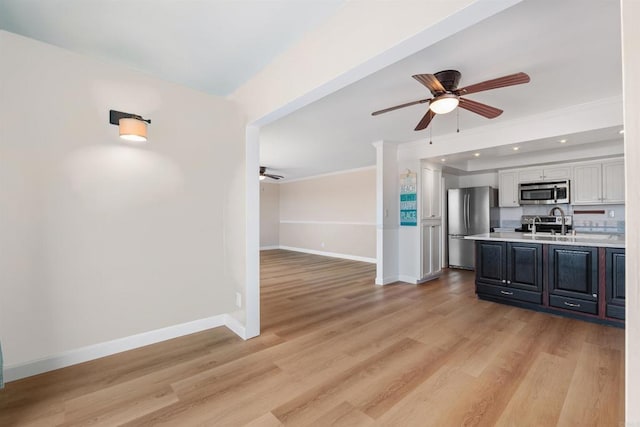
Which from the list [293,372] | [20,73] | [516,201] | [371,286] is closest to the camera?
[20,73]

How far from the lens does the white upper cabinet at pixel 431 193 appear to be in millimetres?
5043

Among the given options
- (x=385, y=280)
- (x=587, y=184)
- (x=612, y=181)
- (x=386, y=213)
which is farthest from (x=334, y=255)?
(x=612, y=181)

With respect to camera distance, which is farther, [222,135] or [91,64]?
[222,135]

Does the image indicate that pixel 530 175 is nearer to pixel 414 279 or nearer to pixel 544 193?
pixel 544 193

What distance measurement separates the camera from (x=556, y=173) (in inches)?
204

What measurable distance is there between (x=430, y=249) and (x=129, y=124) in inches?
190

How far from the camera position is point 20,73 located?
6.52 feet

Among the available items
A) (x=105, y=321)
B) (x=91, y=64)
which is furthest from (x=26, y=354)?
(x=91, y=64)

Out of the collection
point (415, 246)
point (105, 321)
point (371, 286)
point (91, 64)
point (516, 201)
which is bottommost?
point (371, 286)

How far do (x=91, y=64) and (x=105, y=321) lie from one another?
6.98 ft

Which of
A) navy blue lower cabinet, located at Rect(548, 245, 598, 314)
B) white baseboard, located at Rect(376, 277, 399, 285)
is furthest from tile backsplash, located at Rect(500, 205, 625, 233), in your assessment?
white baseboard, located at Rect(376, 277, 399, 285)

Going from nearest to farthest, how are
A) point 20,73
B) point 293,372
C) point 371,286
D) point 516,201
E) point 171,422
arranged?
point 171,422 < point 20,73 < point 293,372 < point 371,286 < point 516,201

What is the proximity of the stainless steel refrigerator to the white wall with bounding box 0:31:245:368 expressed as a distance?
16.4 feet

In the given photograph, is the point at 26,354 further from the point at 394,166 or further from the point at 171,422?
the point at 394,166
